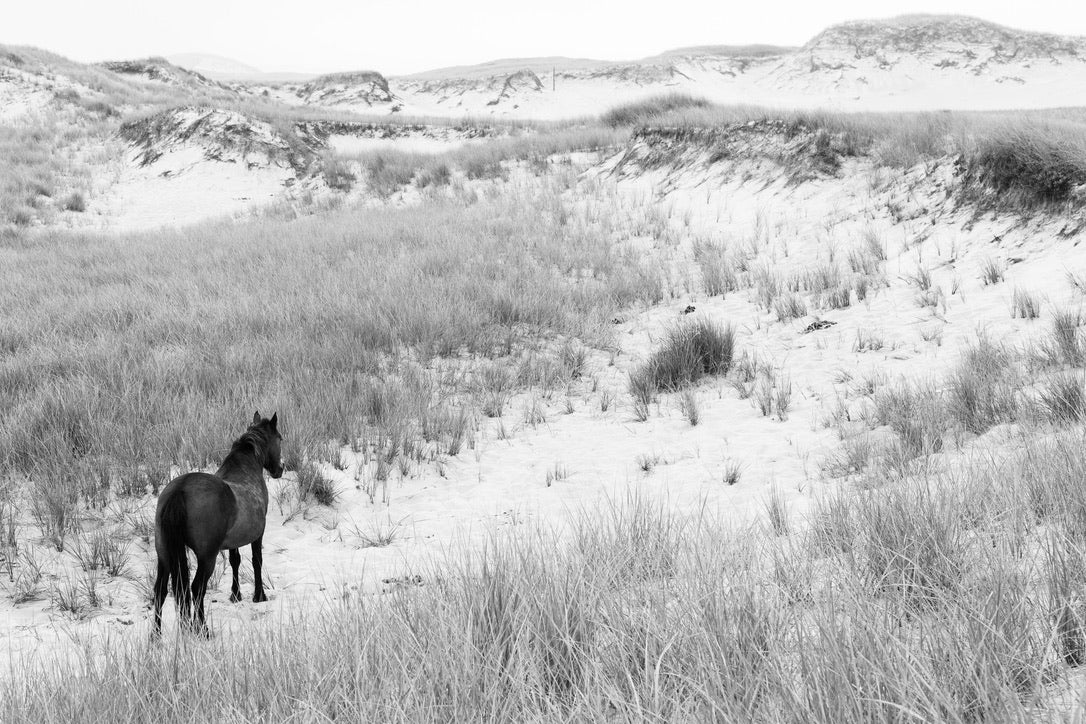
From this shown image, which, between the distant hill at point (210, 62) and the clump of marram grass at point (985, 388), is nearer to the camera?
the clump of marram grass at point (985, 388)

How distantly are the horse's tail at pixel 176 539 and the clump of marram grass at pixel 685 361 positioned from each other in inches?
153

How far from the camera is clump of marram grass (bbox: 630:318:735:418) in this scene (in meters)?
5.86

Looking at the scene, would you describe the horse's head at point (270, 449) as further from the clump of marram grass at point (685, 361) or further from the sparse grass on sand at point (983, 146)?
the sparse grass on sand at point (983, 146)

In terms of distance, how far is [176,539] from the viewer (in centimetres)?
252

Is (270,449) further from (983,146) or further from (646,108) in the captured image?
(646,108)

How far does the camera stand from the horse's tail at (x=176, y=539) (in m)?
2.51

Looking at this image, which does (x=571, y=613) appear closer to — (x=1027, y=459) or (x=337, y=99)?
(x=1027, y=459)

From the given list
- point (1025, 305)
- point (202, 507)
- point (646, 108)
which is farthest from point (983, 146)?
point (646, 108)

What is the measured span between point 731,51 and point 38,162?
180 feet

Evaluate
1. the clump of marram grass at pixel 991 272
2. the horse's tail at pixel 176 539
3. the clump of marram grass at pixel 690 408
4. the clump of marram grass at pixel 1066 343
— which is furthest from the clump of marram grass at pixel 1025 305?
the horse's tail at pixel 176 539

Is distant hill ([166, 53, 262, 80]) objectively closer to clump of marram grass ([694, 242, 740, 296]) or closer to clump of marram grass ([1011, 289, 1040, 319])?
clump of marram grass ([694, 242, 740, 296])

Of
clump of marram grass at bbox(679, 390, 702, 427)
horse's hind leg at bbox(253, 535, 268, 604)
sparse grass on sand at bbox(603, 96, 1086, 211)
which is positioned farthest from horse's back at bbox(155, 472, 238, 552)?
sparse grass on sand at bbox(603, 96, 1086, 211)

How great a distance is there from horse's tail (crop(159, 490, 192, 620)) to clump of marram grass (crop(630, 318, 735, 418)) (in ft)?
12.8

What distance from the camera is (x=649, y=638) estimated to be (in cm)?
165
